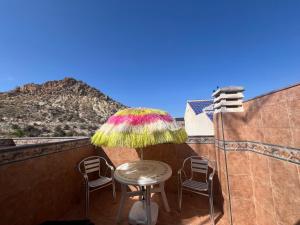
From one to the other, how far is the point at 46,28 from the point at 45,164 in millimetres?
10301

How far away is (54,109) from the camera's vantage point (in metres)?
23.3

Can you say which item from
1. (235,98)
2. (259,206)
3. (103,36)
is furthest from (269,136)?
(103,36)

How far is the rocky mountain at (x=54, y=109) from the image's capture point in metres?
16.5

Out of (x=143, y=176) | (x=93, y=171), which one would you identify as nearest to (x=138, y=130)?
(x=143, y=176)

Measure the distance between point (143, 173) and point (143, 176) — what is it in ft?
0.38

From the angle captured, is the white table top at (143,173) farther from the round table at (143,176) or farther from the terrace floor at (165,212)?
the terrace floor at (165,212)

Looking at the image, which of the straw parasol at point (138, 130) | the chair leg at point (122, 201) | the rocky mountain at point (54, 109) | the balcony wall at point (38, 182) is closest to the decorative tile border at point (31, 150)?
the balcony wall at point (38, 182)

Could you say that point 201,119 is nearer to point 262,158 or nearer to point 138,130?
point 262,158

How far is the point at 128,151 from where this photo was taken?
3.95 m

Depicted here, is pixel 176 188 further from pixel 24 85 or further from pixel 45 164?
pixel 24 85

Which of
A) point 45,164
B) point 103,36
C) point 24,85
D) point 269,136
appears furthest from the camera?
point 24,85

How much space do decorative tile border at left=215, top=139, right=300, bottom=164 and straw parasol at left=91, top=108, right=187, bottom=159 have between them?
845mm

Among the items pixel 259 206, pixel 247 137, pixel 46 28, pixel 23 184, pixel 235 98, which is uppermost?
pixel 46 28

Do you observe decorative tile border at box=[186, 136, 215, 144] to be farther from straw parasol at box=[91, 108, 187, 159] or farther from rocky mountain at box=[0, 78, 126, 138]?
rocky mountain at box=[0, 78, 126, 138]
